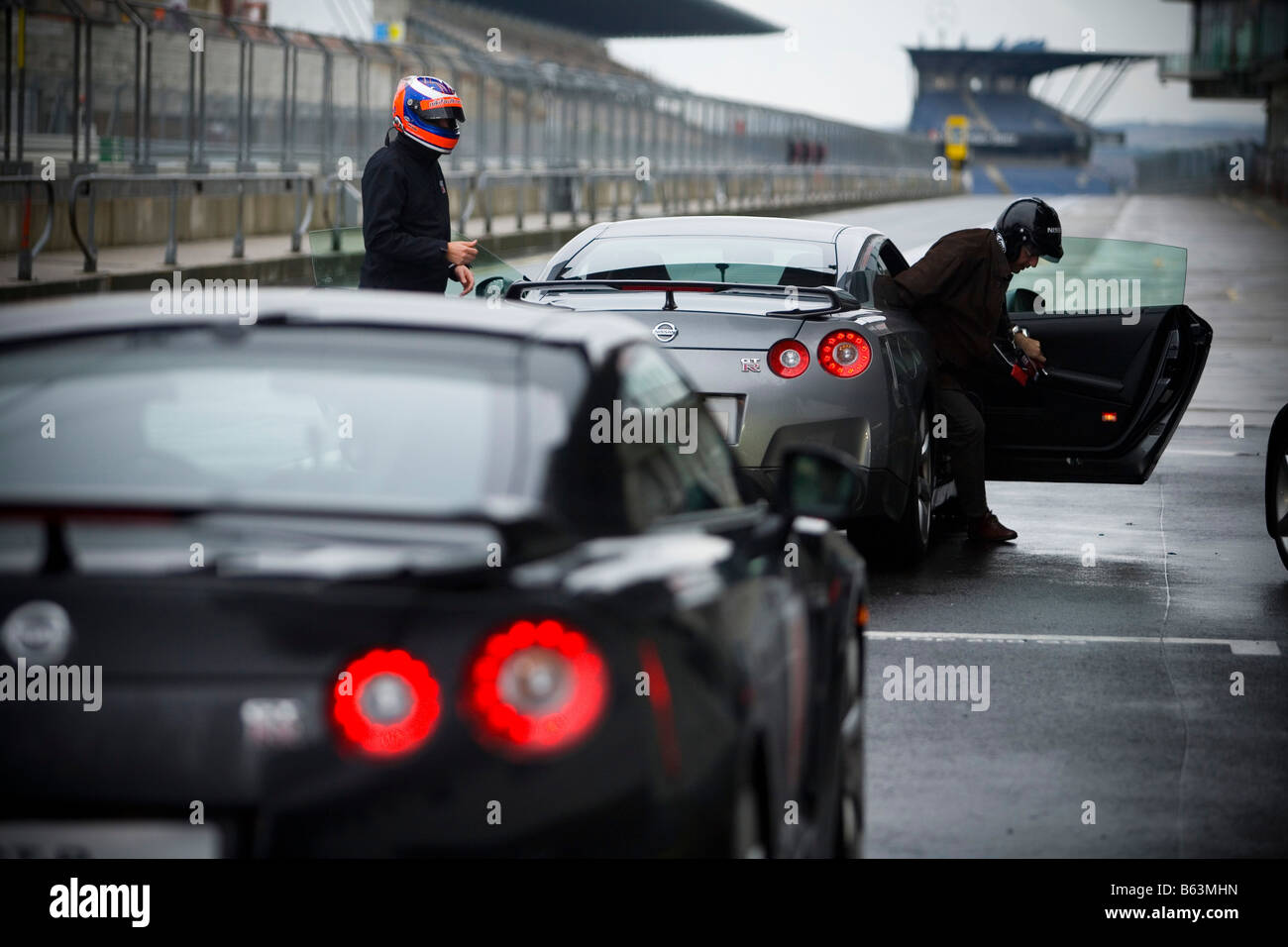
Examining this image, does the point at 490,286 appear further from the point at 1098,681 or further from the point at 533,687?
the point at 533,687

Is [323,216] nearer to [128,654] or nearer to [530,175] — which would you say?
[530,175]

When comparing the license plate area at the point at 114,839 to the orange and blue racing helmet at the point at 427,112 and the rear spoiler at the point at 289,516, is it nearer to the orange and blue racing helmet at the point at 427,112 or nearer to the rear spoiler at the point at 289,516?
the rear spoiler at the point at 289,516

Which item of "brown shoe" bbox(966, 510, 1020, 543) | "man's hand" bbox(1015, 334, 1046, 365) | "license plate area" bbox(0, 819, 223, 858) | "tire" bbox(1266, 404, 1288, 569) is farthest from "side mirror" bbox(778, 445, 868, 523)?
"brown shoe" bbox(966, 510, 1020, 543)

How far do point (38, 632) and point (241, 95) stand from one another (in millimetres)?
23657

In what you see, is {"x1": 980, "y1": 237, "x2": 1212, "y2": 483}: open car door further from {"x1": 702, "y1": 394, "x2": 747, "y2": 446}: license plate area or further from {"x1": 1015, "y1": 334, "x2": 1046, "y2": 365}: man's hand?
{"x1": 702, "y1": 394, "x2": 747, "y2": 446}: license plate area

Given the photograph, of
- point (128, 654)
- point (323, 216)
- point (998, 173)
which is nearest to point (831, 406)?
point (128, 654)

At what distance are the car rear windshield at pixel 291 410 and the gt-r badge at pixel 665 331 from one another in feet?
15.6

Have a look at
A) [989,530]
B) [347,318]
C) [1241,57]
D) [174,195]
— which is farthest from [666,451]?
[1241,57]

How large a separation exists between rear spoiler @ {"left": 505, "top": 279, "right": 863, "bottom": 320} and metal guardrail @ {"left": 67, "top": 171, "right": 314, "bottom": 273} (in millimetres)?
11016

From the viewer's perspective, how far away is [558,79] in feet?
126

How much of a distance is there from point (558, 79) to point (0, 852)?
119 feet

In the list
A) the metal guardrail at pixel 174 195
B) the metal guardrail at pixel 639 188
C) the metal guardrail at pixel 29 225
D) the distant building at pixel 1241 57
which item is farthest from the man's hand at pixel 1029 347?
the distant building at pixel 1241 57

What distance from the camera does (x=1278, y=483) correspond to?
367 inches

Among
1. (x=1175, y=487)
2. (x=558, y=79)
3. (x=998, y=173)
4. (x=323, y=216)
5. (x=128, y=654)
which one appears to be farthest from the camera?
(x=998, y=173)
